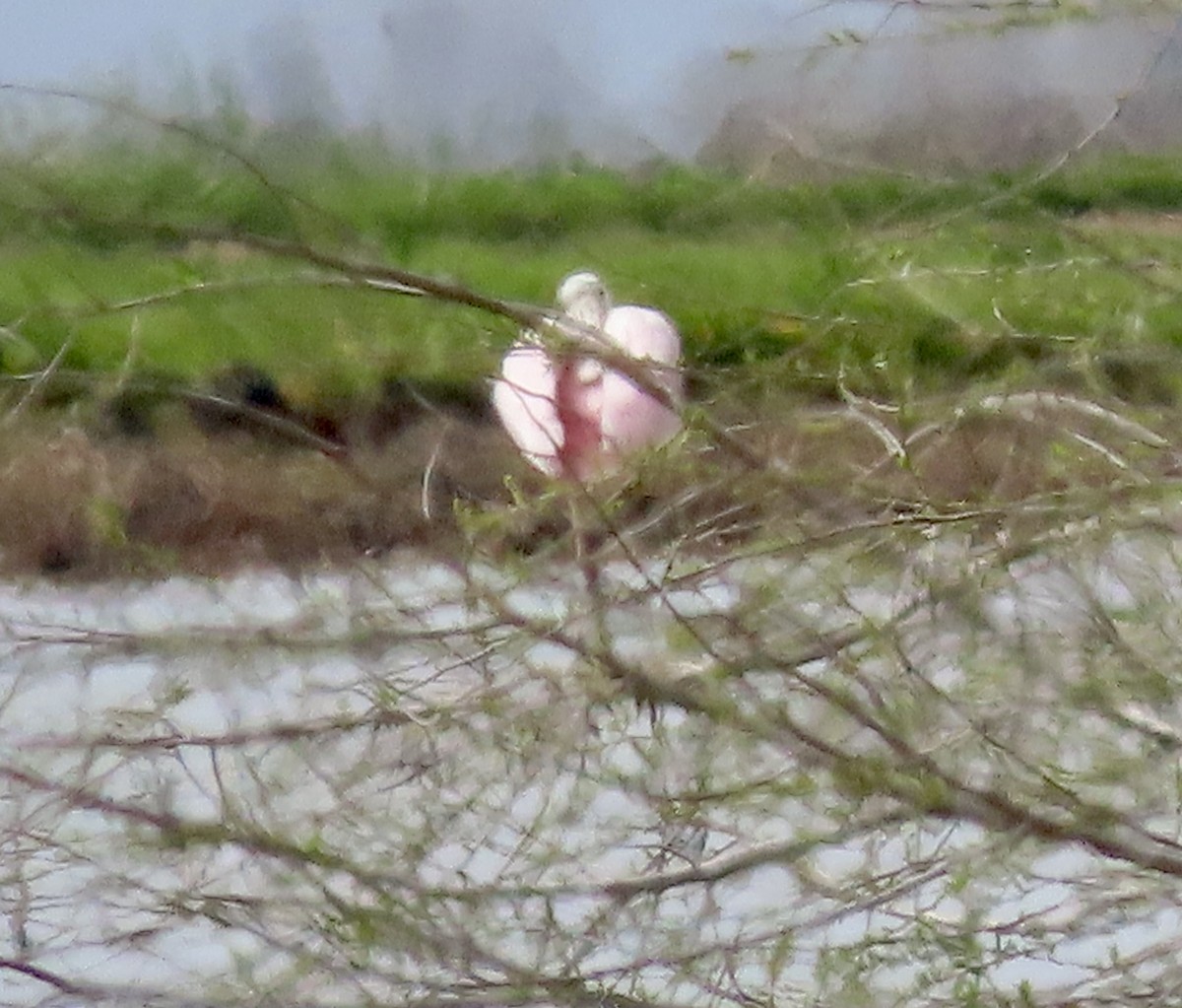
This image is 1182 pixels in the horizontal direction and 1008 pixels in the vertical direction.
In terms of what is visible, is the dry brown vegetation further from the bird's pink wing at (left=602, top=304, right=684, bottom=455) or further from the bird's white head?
the bird's white head

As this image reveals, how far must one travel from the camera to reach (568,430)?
3.15 ft

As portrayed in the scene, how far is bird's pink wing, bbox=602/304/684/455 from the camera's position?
0.93m

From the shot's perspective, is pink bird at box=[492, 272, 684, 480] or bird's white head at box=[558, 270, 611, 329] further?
bird's white head at box=[558, 270, 611, 329]

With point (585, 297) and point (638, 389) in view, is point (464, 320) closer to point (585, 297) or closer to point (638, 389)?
point (638, 389)

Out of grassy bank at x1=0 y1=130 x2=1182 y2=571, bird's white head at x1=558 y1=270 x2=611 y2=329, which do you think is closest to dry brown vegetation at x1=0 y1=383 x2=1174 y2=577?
grassy bank at x1=0 y1=130 x2=1182 y2=571

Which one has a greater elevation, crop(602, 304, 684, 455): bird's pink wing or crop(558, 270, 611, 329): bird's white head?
crop(558, 270, 611, 329): bird's white head

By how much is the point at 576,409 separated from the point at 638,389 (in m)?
0.08

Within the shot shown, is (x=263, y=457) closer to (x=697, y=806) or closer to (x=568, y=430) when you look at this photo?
(x=568, y=430)

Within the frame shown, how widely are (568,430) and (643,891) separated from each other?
239mm

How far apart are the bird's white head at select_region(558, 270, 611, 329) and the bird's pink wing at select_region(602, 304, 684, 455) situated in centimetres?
2

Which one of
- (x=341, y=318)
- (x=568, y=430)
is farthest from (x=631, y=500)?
(x=341, y=318)

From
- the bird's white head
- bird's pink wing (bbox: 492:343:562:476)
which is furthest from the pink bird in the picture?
the bird's white head

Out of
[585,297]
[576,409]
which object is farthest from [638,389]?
[585,297]

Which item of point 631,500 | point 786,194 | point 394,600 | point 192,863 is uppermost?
point 786,194
